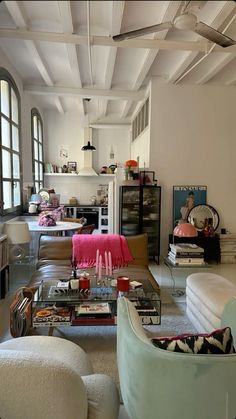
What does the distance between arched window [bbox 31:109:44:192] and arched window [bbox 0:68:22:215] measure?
1.34 metres

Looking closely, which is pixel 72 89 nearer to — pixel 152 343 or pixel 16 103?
pixel 16 103

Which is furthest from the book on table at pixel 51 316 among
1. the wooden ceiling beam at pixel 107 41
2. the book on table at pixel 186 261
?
the wooden ceiling beam at pixel 107 41

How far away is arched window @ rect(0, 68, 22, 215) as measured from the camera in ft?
15.0

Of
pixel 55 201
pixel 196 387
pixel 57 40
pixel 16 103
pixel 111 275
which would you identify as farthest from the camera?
pixel 55 201

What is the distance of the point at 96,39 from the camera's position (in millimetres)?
3754

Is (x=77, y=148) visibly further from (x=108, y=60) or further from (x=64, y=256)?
(x=64, y=256)

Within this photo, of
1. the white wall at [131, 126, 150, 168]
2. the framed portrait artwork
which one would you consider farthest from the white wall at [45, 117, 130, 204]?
the framed portrait artwork

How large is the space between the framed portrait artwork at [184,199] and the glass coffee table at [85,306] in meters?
3.24

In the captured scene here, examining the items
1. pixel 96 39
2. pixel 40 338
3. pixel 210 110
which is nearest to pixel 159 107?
pixel 210 110

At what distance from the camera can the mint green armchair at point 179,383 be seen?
1.22 m

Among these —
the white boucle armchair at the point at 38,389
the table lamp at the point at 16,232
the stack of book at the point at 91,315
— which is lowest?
the stack of book at the point at 91,315

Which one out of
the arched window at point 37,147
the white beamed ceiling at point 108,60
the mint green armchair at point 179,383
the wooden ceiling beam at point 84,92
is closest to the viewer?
the mint green armchair at point 179,383

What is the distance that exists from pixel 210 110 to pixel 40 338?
5.24 metres

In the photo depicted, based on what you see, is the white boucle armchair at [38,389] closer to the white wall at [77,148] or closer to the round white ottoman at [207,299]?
the round white ottoman at [207,299]
